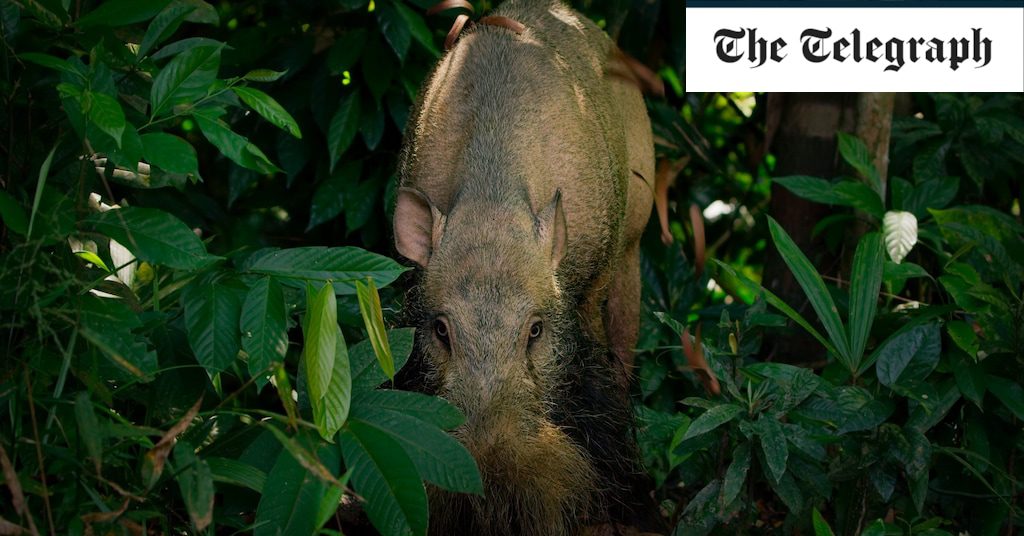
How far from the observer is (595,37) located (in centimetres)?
553

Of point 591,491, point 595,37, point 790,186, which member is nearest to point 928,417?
point 591,491

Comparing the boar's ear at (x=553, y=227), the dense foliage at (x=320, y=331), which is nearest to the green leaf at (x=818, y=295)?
the dense foliage at (x=320, y=331)

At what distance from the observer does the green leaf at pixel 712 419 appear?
3.49m

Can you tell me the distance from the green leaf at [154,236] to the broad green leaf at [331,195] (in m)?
2.47

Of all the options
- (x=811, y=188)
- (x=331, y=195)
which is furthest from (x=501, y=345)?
(x=811, y=188)

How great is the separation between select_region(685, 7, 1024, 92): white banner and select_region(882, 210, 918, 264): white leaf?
59cm

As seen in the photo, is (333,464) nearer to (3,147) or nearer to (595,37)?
(3,147)

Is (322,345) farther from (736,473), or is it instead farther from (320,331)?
(736,473)

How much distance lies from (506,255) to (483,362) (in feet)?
1.54

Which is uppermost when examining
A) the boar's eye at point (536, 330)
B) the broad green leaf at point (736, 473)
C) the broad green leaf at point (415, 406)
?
the boar's eye at point (536, 330)

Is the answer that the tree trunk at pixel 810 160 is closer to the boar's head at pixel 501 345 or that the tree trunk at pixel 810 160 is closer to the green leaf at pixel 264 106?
the boar's head at pixel 501 345

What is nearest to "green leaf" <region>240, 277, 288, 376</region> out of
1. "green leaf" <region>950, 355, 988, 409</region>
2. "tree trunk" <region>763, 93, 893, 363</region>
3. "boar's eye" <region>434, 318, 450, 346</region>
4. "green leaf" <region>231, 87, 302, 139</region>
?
"green leaf" <region>231, 87, 302, 139</region>

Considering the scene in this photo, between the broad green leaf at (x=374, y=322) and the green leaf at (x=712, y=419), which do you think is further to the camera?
the green leaf at (x=712, y=419)

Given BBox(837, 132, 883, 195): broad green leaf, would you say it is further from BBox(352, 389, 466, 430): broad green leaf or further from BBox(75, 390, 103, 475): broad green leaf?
BBox(75, 390, 103, 475): broad green leaf
